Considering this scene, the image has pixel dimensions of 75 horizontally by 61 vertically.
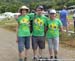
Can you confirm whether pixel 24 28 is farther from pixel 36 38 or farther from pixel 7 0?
pixel 7 0

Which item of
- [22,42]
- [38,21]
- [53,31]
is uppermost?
[38,21]

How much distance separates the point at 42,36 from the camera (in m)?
11.5

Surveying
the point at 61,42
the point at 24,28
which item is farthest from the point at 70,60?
the point at 61,42

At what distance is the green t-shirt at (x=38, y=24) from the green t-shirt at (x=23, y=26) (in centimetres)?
24

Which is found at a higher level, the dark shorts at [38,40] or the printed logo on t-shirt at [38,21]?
the printed logo on t-shirt at [38,21]

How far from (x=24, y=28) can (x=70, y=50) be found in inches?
148

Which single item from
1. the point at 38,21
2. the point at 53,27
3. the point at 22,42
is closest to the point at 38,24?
the point at 38,21

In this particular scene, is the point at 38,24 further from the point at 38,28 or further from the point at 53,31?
the point at 53,31

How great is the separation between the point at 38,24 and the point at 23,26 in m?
0.49

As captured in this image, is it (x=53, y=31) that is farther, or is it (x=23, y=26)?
(x=53, y=31)

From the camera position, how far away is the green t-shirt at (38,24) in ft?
37.5

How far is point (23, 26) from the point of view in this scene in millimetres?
11328

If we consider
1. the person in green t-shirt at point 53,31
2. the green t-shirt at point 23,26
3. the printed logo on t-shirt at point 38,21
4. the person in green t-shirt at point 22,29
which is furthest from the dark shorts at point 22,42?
the person in green t-shirt at point 53,31

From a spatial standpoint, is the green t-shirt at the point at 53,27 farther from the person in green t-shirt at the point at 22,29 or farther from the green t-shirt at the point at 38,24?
the person in green t-shirt at the point at 22,29
